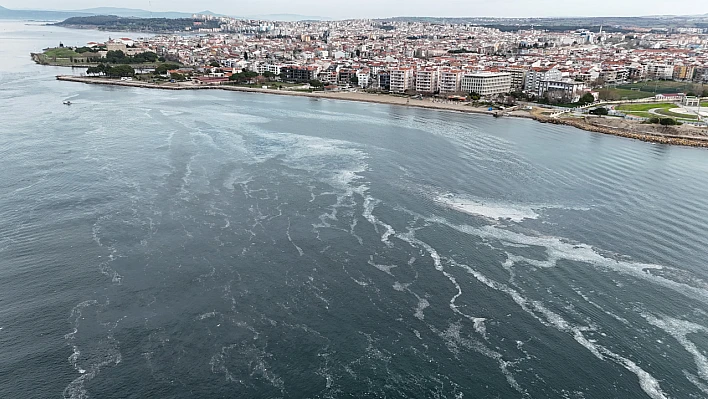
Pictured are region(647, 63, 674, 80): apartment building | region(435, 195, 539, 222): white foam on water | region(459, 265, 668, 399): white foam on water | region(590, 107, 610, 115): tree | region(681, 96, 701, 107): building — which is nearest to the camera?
region(459, 265, 668, 399): white foam on water

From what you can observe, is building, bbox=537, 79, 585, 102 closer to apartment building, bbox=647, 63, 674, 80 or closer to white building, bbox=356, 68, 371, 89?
white building, bbox=356, 68, 371, 89

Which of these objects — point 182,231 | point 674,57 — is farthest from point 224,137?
point 674,57

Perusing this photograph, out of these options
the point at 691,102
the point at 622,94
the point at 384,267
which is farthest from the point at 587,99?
the point at 384,267

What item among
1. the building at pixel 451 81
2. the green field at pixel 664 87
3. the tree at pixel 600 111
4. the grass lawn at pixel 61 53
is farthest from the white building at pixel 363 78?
the grass lawn at pixel 61 53

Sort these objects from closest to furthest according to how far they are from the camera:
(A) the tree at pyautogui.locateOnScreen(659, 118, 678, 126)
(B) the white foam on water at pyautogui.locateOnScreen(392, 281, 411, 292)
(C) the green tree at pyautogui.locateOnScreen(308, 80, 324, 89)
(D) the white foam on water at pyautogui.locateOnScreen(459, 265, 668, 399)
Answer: (D) the white foam on water at pyautogui.locateOnScreen(459, 265, 668, 399)
(B) the white foam on water at pyautogui.locateOnScreen(392, 281, 411, 292)
(A) the tree at pyautogui.locateOnScreen(659, 118, 678, 126)
(C) the green tree at pyautogui.locateOnScreen(308, 80, 324, 89)

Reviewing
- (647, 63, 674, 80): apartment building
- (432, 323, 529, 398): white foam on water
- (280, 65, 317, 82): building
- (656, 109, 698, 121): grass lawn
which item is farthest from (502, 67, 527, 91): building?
(432, 323, 529, 398): white foam on water

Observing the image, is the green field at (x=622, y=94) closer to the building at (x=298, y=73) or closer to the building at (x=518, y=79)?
the building at (x=518, y=79)
